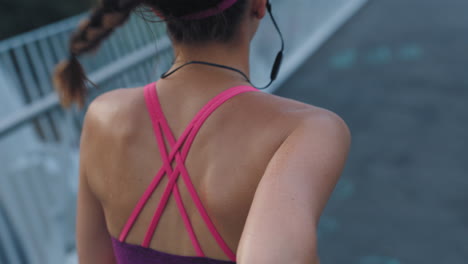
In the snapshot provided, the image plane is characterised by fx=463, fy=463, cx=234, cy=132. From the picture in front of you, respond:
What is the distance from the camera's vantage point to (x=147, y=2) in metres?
1.06

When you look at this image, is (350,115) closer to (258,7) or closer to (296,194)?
(258,7)

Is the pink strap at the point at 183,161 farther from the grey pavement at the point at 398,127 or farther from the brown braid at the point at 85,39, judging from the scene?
the grey pavement at the point at 398,127

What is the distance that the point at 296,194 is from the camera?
0.82m

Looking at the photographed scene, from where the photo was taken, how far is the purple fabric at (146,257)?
1094 mm

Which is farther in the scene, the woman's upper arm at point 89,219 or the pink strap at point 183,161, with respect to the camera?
the woman's upper arm at point 89,219

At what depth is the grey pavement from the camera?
345cm

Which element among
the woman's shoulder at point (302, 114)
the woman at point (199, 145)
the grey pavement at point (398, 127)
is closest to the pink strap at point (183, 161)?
the woman at point (199, 145)

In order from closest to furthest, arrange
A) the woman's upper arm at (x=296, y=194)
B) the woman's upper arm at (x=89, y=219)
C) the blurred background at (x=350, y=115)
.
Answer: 1. the woman's upper arm at (x=296, y=194)
2. the woman's upper arm at (x=89, y=219)
3. the blurred background at (x=350, y=115)

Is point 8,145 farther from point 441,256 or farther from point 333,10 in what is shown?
point 333,10

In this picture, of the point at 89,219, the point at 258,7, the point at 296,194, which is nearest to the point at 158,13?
the point at 258,7

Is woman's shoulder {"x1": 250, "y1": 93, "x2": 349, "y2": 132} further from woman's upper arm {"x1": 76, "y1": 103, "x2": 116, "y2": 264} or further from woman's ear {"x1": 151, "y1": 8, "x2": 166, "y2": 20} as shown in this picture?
woman's upper arm {"x1": 76, "y1": 103, "x2": 116, "y2": 264}

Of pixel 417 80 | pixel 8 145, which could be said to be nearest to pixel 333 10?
pixel 417 80

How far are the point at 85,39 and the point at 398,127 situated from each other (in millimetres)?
4020

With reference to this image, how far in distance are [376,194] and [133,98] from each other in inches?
122
